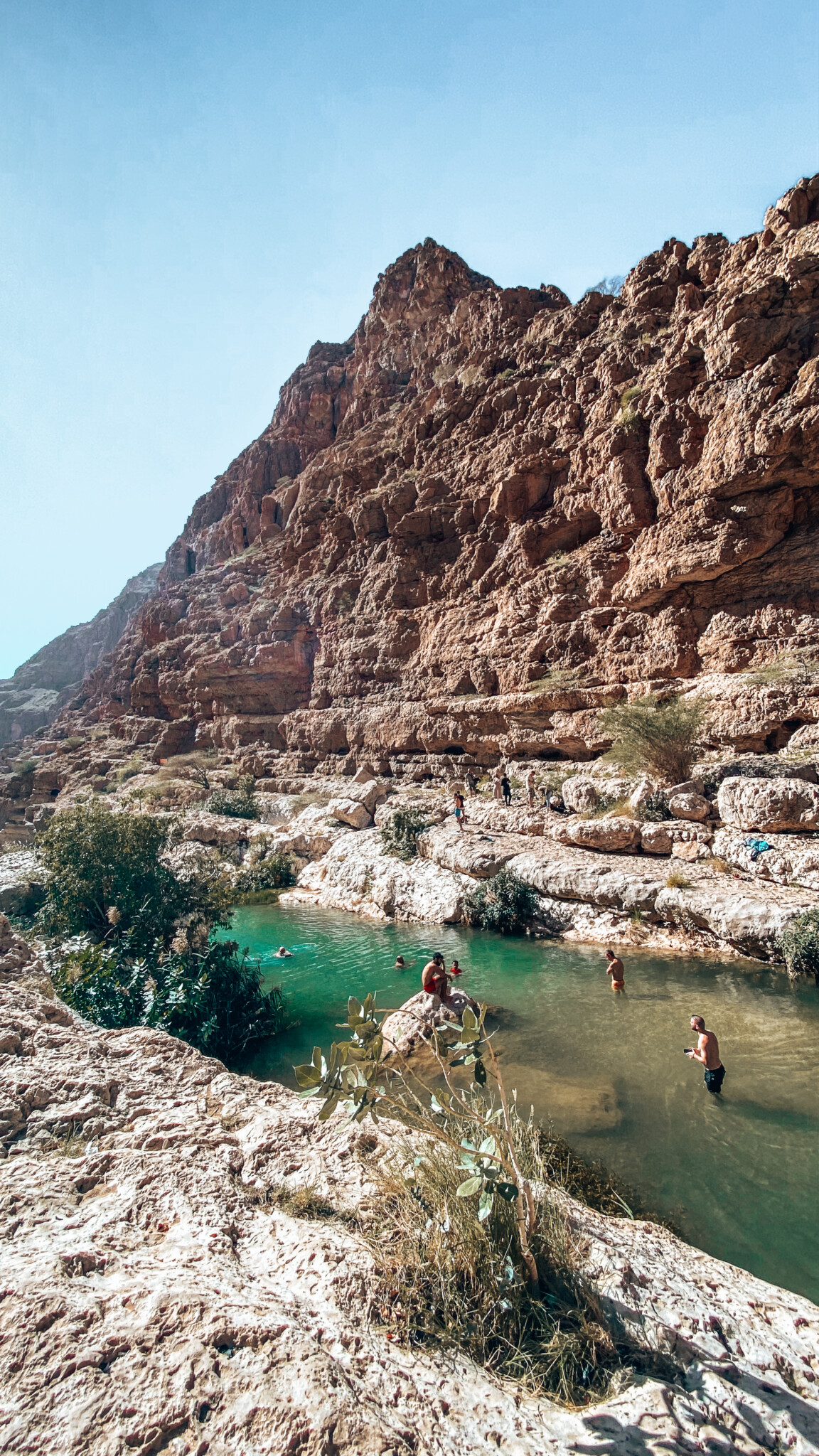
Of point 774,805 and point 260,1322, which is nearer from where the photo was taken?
point 260,1322

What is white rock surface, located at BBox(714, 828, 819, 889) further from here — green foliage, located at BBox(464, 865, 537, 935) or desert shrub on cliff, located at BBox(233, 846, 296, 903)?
desert shrub on cliff, located at BBox(233, 846, 296, 903)

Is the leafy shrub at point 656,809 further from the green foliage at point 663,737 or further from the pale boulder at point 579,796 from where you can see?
the pale boulder at point 579,796

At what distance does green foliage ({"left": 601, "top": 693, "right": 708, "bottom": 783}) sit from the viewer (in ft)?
51.1

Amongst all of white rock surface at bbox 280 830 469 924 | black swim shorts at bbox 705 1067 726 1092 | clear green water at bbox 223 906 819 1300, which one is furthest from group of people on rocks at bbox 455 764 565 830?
black swim shorts at bbox 705 1067 726 1092

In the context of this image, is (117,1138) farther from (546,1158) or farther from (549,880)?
(549,880)

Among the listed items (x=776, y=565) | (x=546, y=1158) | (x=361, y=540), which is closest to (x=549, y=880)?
(x=546, y=1158)

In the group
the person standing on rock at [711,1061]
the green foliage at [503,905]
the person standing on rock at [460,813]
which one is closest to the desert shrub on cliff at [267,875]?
the person standing on rock at [460,813]

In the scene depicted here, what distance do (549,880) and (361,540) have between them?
28.8 m

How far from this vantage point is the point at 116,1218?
10.5 feet

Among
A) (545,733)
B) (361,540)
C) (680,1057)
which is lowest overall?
(680,1057)

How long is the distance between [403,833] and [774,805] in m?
10.5

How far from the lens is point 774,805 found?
11.4m

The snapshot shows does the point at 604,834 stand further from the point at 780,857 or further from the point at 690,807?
the point at 780,857

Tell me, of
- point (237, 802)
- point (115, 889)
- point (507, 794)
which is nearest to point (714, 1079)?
point (115, 889)
